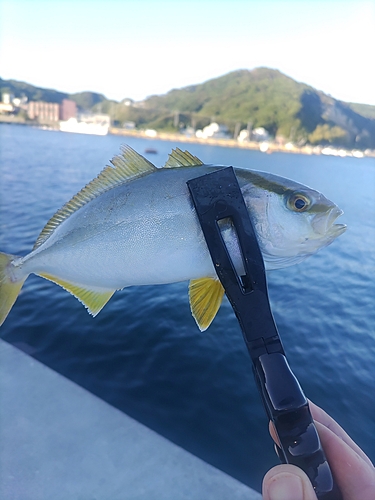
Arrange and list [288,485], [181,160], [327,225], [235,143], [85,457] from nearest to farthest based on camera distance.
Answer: [288,485] → [327,225] → [181,160] → [85,457] → [235,143]

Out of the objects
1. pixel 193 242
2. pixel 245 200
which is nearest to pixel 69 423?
pixel 193 242

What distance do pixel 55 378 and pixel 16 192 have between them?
54.1 ft

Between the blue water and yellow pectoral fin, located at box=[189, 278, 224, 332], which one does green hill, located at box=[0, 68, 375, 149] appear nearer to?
the blue water

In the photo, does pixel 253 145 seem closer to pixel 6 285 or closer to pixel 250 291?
pixel 6 285

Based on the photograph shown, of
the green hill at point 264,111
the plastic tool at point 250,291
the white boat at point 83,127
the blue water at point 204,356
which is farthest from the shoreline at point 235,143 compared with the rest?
the plastic tool at point 250,291

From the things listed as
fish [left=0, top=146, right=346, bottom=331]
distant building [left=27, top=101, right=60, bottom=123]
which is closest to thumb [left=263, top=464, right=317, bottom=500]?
fish [left=0, top=146, right=346, bottom=331]

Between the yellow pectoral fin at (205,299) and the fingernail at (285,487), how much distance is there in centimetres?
65

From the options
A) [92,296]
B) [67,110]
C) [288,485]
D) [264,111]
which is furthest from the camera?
[67,110]

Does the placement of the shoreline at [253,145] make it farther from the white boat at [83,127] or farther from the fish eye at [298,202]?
the fish eye at [298,202]

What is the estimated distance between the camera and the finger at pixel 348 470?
1343 mm

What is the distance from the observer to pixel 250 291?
1412mm

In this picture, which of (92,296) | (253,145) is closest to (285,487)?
(92,296)

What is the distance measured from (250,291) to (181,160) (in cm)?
75

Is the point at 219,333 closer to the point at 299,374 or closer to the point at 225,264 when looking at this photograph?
the point at 299,374
